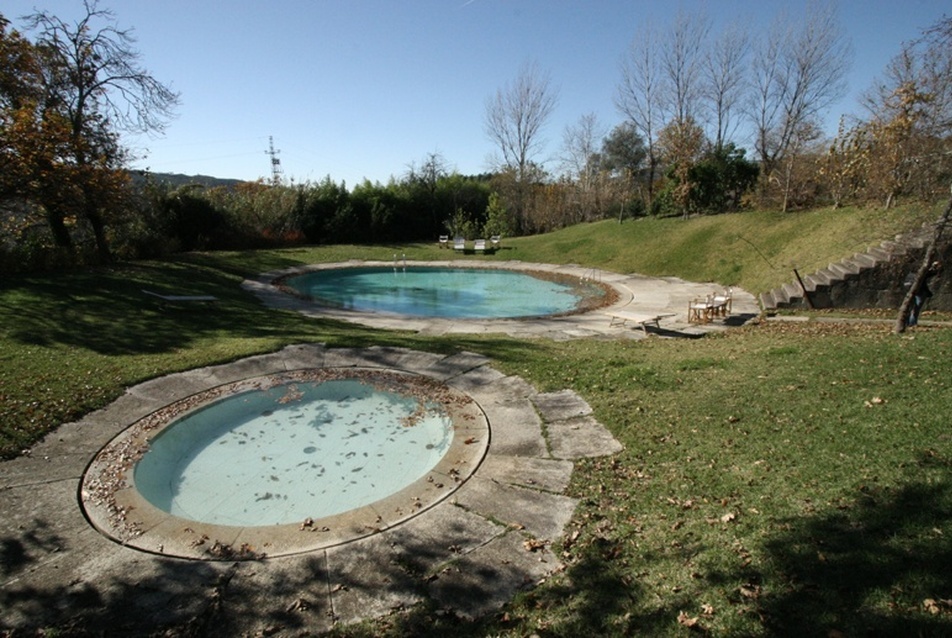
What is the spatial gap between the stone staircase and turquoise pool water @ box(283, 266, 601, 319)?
5.39m

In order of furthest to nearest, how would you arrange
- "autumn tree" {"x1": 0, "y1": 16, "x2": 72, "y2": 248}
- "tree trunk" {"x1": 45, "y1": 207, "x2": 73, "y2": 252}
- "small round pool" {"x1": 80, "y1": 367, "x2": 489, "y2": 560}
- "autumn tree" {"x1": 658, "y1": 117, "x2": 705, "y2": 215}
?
"autumn tree" {"x1": 658, "y1": 117, "x2": 705, "y2": 215}, "tree trunk" {"x1": 45, "y1": 207, "x2": 73, "y2": 252}, "autumn tree" {"x1": 0, "y1": 16, "x2": 72, "y2": 248}, "small round pool" {"x1": 80, "y1": 367, "x2": 489, "y2": 560}

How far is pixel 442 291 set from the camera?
18.6 meters

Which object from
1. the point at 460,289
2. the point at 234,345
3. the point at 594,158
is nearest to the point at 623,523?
the point at 234,345

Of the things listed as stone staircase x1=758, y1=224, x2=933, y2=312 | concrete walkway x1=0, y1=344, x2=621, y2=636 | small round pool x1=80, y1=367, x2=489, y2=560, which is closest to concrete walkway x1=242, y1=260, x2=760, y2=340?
stone staircase x1=758, y1=224, x2=933, y2=312

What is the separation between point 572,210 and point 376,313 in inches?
960

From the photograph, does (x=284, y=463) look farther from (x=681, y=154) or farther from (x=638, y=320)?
(x=681, y=154)

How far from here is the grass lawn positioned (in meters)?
2.75

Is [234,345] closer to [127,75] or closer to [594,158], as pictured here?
[127,75]

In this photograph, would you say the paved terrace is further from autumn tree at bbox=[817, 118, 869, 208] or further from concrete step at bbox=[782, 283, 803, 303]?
autumn tree at bbox=[817, 118, 869, 208]

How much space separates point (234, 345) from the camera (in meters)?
8.53

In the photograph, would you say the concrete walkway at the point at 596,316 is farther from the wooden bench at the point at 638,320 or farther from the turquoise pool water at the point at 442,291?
the turquoise pool water at the point at 442,291

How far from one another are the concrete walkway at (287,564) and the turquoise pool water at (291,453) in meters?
0.75

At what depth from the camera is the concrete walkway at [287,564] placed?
119 inches

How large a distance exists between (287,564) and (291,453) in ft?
7.44
